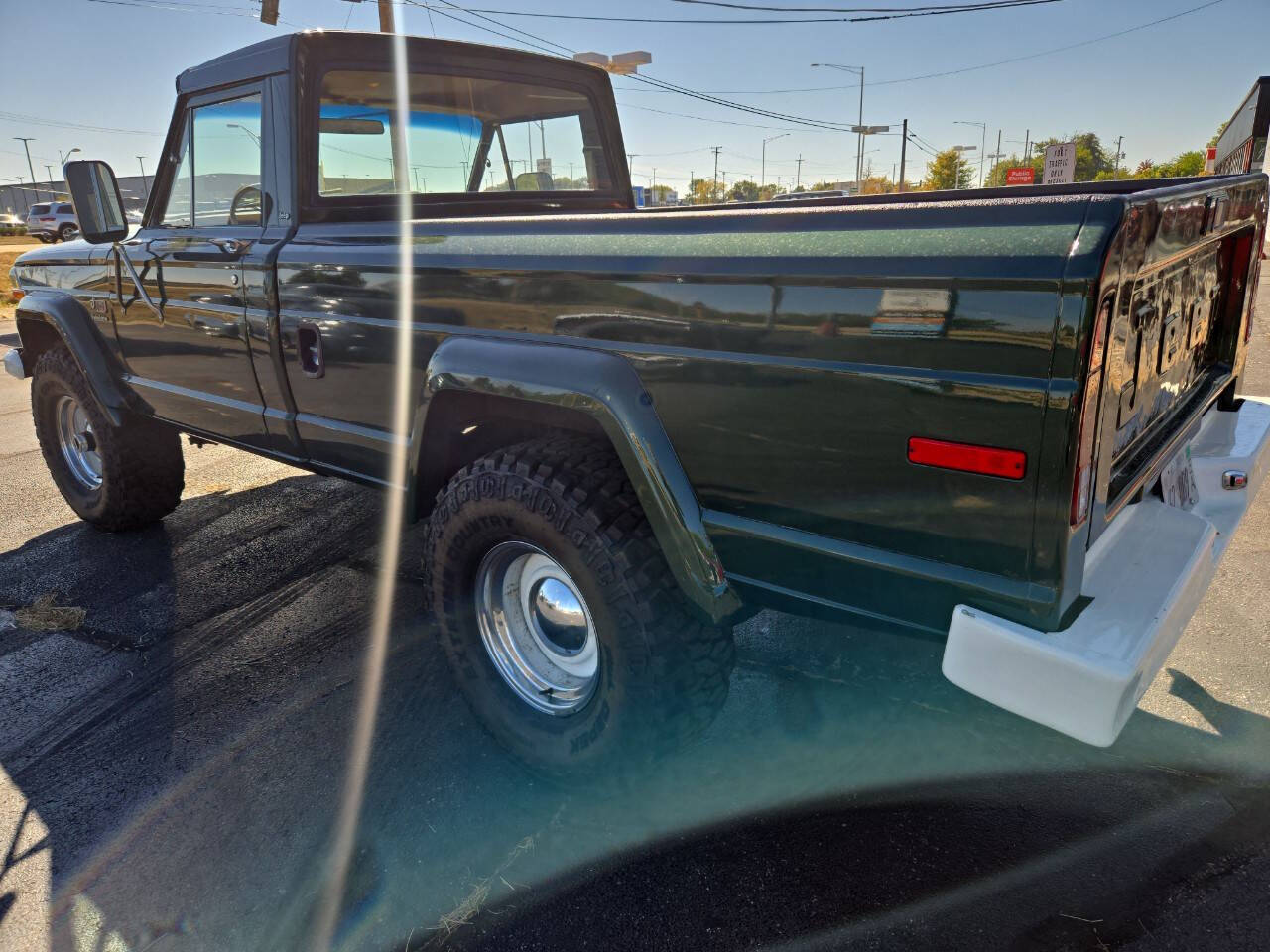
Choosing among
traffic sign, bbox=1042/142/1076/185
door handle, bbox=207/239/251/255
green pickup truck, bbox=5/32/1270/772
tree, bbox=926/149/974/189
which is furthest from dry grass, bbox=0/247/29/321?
tree, bbox=926/149/974/189

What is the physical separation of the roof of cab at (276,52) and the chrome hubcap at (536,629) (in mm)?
1852

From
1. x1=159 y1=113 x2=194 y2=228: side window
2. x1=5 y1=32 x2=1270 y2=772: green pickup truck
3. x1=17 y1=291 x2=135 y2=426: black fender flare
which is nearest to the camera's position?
x1=5 y1=32 x2=1270 y2=772: green pickup truck

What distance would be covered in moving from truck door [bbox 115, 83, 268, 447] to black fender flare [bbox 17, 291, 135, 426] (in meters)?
0.29

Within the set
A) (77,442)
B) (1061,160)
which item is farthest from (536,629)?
→ (1061,160)

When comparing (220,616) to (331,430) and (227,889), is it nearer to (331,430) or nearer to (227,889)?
(331,430)

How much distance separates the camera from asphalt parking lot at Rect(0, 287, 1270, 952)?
2.02 metres

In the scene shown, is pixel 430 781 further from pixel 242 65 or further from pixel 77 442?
pixel 77 442

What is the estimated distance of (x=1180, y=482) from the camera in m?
2.43

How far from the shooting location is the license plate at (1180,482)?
2357mm

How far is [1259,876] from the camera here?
6.66 feet

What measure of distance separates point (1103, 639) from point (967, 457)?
1.44 feet

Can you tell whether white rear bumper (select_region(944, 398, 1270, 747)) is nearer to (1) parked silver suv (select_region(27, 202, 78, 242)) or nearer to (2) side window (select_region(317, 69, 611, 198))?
(2) side window (select_region(317, 69, 611, 198))

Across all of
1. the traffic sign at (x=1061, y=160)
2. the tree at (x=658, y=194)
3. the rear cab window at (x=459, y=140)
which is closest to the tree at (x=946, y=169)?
the tree at (x=658, y=194)

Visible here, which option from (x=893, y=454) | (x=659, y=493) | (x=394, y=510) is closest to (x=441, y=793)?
(x=394, y=510)
